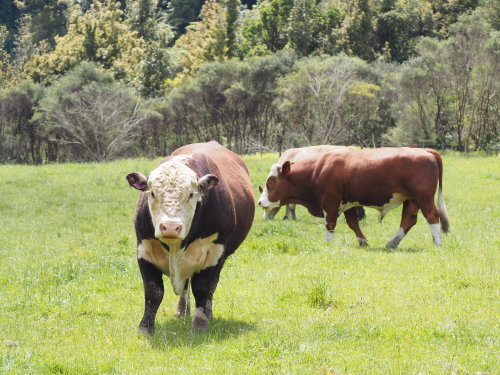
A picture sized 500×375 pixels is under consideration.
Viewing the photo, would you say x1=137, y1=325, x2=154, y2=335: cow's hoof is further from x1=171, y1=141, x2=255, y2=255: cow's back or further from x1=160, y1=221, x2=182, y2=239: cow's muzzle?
x1=160, y1=221, x2=182, y2=239: cow's muzzle

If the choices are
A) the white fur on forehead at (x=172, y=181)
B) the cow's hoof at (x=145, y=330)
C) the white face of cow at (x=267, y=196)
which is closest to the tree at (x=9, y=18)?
the white face of cow at (x=267, y=196)

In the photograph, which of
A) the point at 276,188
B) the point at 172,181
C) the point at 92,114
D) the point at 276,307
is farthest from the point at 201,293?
the point at 92,114

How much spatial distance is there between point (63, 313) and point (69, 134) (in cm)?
5138

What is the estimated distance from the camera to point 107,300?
8953 millimetres

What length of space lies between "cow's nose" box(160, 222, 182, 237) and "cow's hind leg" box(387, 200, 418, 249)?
812 centimetres

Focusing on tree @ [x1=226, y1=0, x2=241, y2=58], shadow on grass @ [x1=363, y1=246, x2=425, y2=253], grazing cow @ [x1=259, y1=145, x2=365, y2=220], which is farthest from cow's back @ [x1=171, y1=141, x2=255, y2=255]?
tree @ [x1=226, y1=0, x2=241, y2=58]

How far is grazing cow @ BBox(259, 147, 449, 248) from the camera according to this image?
13.7 meters

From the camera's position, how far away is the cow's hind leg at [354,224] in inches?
560

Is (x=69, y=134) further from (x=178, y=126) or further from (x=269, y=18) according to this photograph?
(x=269, y=18)

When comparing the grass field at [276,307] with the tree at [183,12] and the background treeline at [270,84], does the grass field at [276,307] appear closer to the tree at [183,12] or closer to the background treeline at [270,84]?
the background treeline at [270,84]

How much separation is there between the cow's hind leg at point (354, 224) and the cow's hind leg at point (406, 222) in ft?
2.11

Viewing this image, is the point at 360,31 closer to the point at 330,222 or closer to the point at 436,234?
the point at 330,222

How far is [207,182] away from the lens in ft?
22.5

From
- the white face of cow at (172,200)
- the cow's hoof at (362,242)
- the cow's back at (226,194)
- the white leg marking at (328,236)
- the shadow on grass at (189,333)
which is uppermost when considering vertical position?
the white face of cow at (172,200)
